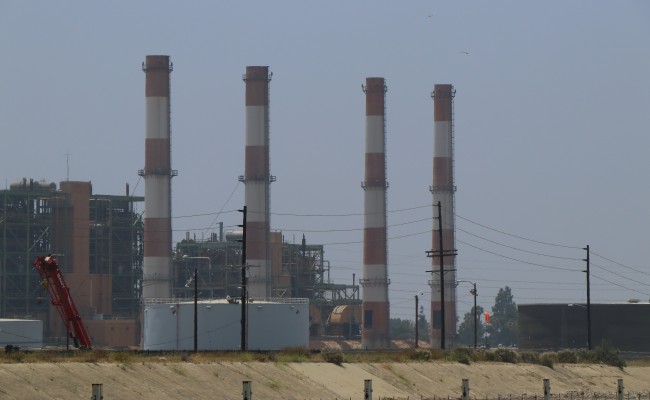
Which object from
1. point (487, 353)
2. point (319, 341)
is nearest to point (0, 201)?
point (319, 341)

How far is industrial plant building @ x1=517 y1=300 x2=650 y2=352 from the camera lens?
275 feet

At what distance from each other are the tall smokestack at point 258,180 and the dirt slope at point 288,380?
4126 cm

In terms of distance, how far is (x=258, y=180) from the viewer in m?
98.8

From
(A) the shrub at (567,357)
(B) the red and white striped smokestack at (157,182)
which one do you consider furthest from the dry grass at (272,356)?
(B) the red and white striped smokestack at (157,182)

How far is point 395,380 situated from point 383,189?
54.3m

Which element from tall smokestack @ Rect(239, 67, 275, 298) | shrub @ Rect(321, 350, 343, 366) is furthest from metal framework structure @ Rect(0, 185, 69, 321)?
shrub @ Rect(321, 350, 343, 366)

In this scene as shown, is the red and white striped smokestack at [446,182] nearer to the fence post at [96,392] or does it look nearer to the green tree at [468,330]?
the green tree at [468,330]

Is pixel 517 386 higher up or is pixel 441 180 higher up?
pixel 441 180

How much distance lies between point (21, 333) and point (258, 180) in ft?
90.8

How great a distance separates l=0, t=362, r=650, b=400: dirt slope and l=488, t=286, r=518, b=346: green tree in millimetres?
114666

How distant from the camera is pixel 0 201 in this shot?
313 ft

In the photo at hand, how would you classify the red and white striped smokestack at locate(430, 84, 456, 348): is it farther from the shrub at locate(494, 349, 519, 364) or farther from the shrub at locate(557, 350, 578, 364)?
the shrub at locate(494, 349, 519, 364)

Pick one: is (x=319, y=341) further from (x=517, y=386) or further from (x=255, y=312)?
(x=517, y=386)

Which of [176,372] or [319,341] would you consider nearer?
[176,372]
